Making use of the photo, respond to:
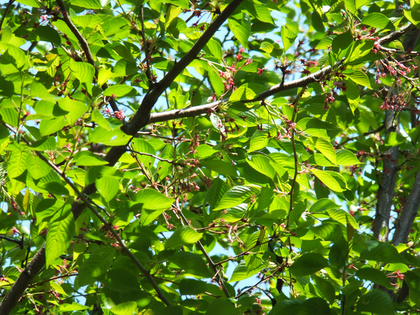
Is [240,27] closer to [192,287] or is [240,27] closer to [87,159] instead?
[87,159]

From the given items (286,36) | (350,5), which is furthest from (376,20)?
(286,36)

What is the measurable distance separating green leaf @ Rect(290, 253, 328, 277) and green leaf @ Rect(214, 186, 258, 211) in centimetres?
31

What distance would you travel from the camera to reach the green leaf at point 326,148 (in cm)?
159

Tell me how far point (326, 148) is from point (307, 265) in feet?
1.66

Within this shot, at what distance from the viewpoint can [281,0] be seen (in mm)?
2551

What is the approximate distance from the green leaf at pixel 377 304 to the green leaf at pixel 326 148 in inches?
21.4

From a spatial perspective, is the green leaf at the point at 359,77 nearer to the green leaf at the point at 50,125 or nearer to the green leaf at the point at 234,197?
the green leaf at the point at 234,197

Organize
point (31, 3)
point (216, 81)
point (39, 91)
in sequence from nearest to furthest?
point (39, 91) → point (31, 3) → point (216, 81)

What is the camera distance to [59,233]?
4.26ft

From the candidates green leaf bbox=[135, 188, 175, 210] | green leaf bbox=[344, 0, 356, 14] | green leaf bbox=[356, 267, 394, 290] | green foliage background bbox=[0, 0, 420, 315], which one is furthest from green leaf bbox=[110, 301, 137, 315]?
green leaf bbox=[344, 0, 356, 14]

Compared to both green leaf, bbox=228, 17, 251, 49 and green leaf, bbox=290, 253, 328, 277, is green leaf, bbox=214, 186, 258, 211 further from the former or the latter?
green leaf, bbox=228, 17, 251, 49

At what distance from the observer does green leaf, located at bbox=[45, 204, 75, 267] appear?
1287 millimetres

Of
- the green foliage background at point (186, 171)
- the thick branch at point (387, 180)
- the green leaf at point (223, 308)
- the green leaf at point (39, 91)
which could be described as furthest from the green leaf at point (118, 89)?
the thick branch at point (387, 180)

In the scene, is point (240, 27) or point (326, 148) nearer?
point (326, 148)
